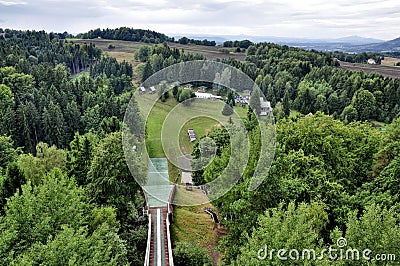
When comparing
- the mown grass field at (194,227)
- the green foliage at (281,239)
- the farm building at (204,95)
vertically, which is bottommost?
the mown grass field at (194,227)

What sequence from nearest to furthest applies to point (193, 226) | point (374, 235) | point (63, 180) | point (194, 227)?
point (374, 235), point (63, 180), point (194, 227), point (193, 226)

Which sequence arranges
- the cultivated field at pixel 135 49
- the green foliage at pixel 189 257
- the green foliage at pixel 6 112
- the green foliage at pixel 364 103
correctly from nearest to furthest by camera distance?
the green foliage at pixel 189 257 < the green foliage at pixel 6 112 < the green foliage at pixel 364 103 < the cultivated field at pixel 135 49

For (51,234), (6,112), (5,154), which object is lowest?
(5,154)

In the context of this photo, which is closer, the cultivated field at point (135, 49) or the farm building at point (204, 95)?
the farm building at point (204, 95)

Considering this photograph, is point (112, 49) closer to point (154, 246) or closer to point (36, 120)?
point (36, 120)

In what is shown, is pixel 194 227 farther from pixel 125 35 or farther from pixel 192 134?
pixel 125 35

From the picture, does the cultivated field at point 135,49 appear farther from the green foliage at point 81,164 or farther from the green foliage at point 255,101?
the green foliage at point 81,164

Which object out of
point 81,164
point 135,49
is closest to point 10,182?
point 81,164

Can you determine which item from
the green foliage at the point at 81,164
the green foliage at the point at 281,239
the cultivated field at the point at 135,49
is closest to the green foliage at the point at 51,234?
the green foliage at the point at 281,239

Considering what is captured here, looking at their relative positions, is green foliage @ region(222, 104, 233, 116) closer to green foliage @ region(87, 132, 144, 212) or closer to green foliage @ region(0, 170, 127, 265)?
green foliage @ region(87, 132, 144, 212)

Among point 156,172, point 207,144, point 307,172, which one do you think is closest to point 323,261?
point 307,172

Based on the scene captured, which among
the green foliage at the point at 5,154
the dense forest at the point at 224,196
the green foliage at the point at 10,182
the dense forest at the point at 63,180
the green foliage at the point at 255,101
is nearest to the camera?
the dense forest at the point at 224,196

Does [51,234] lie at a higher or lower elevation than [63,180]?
lower
